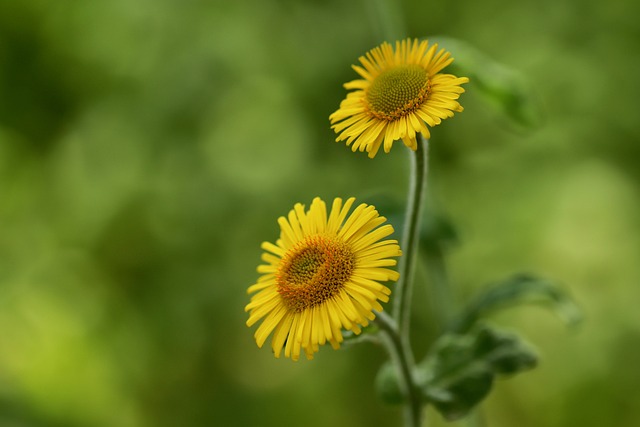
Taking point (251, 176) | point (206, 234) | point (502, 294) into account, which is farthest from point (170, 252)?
point (502, 294)

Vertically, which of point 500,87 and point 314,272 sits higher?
point 500,87

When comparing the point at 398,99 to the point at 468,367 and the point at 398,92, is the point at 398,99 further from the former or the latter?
the point at 468,367

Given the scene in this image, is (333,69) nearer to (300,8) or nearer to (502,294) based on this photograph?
(300,8)

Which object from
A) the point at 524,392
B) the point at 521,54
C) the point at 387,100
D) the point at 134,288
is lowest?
the point at 387,100

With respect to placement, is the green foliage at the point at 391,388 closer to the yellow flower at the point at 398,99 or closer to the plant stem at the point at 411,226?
the plant stem at the point at 411,226

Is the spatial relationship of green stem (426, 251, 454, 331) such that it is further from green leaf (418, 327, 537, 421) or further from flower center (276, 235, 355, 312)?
flower center (276, 235, 355, 312)

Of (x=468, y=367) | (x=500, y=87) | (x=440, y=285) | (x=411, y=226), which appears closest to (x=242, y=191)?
(x=440, y=285)

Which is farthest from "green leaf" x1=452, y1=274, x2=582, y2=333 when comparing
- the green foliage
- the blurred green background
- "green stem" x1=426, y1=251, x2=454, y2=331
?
the blurred green background
